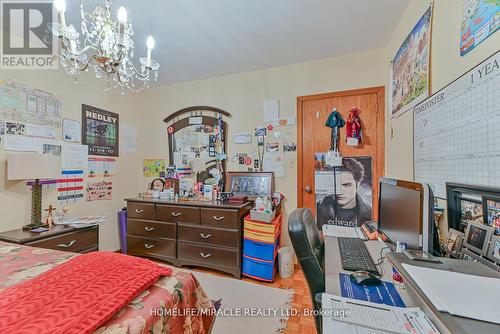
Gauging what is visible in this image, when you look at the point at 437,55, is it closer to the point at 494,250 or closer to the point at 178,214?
the point at 494,250

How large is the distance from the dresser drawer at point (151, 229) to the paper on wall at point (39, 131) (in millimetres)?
1317

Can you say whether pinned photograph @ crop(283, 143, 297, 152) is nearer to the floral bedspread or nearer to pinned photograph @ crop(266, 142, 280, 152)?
pinned photograph @ crop(266, 142, 280, 152)

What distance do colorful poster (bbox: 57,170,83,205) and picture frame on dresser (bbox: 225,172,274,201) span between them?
5.88 feet

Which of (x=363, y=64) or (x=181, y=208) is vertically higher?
(x=363, y=64)

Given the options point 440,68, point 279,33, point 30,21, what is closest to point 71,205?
point 30,21

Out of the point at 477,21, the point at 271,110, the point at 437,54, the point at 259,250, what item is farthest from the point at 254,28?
the point at 259,250

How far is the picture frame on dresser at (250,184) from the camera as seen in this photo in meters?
2.75

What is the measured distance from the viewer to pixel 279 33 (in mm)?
2115

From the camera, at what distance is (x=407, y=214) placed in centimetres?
101

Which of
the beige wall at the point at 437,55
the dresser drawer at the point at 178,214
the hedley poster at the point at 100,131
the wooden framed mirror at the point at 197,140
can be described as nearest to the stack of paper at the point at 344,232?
the beige wall at the point at 437,55

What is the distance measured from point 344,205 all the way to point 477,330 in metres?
2.14

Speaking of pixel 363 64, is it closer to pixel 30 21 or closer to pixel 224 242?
pixel 224 242

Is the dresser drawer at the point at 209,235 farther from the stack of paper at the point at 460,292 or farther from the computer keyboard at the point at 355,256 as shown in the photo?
the stack of paper at the point at 460,292

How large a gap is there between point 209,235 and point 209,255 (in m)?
0.23
